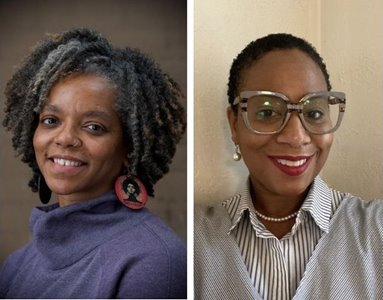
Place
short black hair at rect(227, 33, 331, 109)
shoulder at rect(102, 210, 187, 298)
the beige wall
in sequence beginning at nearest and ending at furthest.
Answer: shoulder at rect(102, 210, 187, 298) → short black hair at rect(227, 33, 331, 109) → the beige wall

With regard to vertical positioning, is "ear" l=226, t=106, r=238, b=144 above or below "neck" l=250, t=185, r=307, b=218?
above

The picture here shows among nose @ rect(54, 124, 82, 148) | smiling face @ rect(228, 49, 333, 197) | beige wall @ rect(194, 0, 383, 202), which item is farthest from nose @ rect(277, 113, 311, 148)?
nose @ rect(54, 124, 82, 148)

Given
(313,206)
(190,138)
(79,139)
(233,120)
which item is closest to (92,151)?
(79,139)

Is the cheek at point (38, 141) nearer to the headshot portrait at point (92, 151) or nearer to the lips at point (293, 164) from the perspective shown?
the headshot portrait at point (92, 151)

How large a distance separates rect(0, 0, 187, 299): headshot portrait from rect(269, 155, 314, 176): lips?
16cm

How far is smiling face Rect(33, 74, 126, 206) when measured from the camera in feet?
2.49

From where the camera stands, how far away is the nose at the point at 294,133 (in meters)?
0.82

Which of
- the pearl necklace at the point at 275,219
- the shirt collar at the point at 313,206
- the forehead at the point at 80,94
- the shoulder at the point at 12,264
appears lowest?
the shoulder at the point at 12,264

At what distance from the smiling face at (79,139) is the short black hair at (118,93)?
11 mm

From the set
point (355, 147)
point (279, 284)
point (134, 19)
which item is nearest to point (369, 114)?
point (355, 147)

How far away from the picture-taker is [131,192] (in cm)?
78

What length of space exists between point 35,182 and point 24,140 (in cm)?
7

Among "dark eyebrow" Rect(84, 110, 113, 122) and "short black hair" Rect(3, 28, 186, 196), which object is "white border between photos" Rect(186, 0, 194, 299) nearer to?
"short black hair" Rect(3, 28, 186, 196)

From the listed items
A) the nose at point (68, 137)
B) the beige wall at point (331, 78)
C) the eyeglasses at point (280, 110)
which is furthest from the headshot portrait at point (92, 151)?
the beige wall at point (331, 78)
